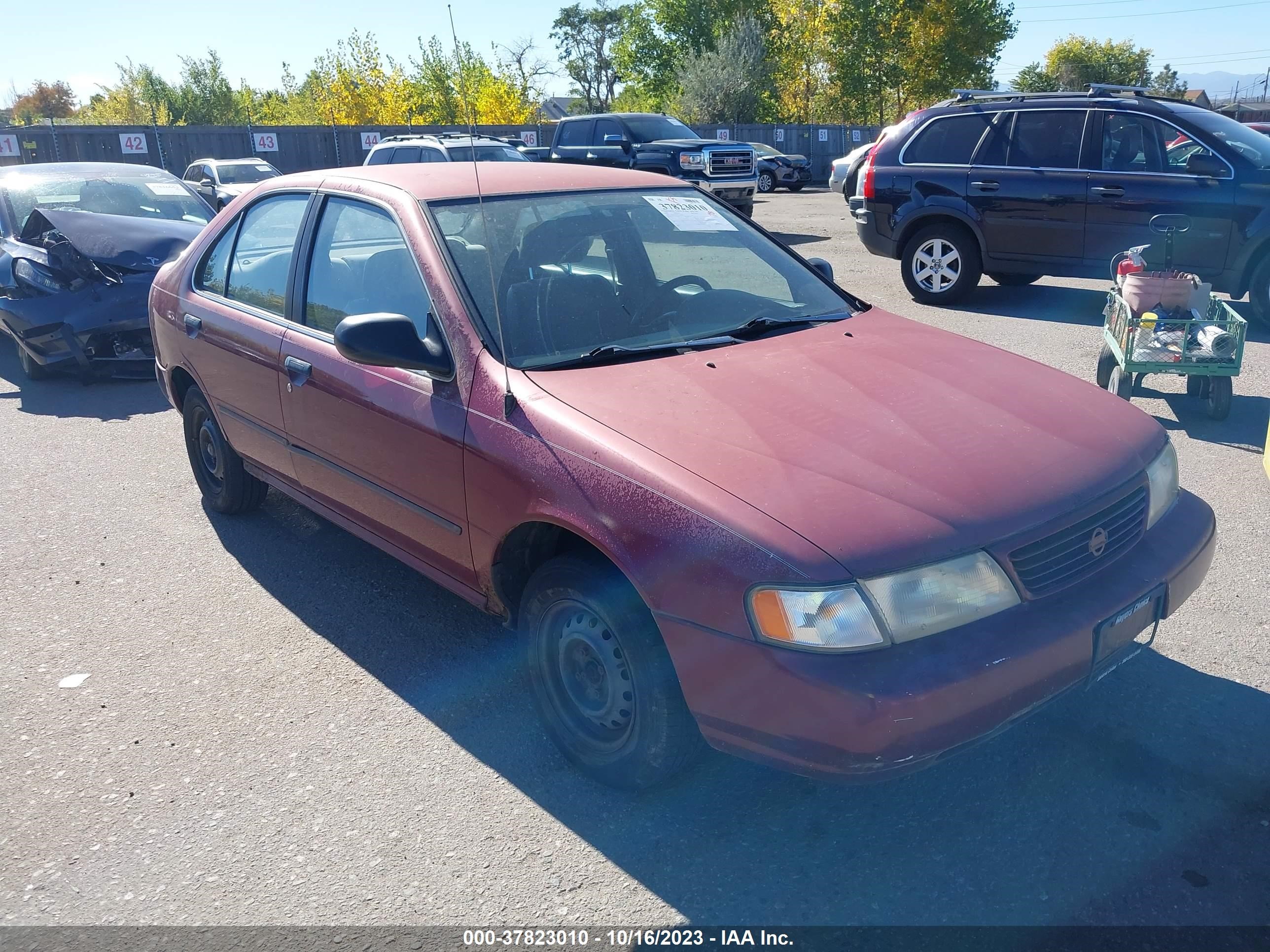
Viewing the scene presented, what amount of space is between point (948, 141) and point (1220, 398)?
15.6ft

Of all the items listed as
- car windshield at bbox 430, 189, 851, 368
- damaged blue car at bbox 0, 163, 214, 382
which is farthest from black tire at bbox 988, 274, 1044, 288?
damaged blue car at bbox 0, 163, 214, 382

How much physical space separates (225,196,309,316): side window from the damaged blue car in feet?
11.6

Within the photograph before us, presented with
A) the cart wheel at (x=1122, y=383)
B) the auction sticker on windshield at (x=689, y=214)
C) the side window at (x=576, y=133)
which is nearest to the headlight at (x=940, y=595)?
the auction sticker on windshield at (x=689, y=214)

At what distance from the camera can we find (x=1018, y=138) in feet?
31.6

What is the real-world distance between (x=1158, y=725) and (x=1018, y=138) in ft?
25.6

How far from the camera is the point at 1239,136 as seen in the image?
880 centimetres

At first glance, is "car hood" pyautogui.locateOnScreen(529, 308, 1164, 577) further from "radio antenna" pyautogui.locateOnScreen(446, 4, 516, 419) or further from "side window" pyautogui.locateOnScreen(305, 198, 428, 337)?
"side window" pyautogui.locateOnScreen(305, 198, 428, 337)

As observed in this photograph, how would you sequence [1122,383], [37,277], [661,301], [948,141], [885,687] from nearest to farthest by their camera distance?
[885,687]
[661,301]
[1122,383]
[37,277]
[948,141]

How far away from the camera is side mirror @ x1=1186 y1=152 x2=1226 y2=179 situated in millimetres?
8656

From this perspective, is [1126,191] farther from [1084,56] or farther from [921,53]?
[1084,56]

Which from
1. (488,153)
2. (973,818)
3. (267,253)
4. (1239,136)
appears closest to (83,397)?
(267,253)

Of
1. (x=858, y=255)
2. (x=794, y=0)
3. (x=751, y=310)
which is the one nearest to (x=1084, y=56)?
(x=794, y=0)

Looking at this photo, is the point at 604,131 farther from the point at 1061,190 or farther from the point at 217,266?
the point at 217,266

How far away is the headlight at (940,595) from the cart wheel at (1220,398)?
15.1ft
